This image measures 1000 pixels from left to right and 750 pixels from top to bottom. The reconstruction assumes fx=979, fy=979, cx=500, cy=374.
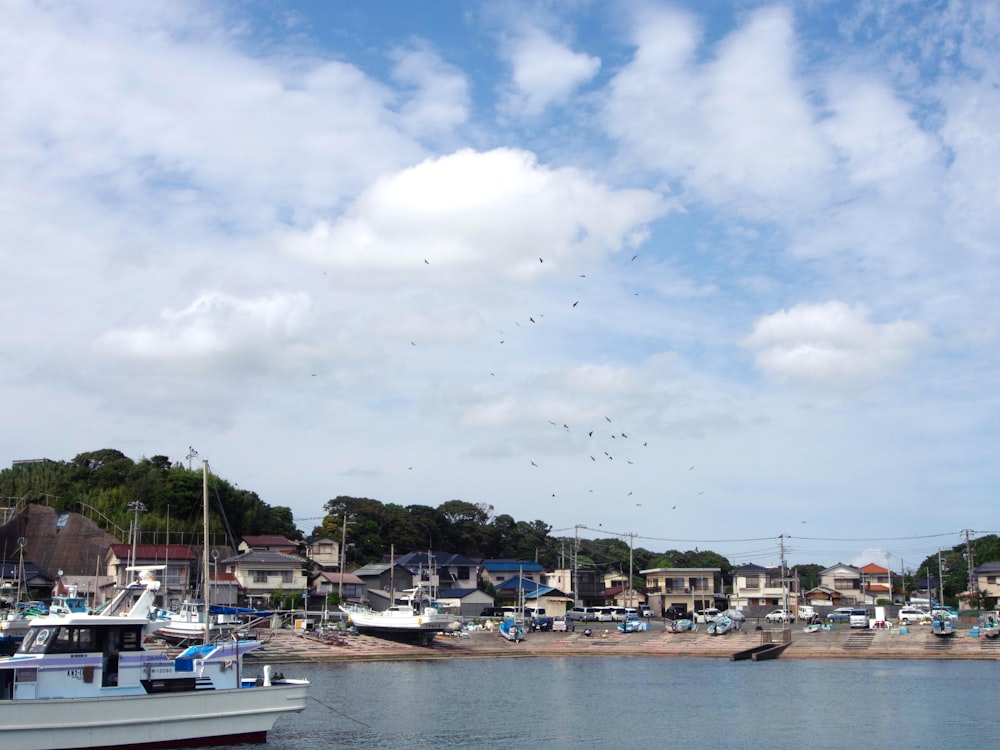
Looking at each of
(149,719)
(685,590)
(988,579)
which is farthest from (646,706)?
(988,579)

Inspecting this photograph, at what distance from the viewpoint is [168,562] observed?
80250 mm

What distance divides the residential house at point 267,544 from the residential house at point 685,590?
3921 cm

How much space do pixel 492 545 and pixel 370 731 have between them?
94.8m

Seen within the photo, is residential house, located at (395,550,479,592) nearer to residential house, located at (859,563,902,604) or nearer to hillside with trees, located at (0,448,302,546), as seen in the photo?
hillside with trees, located at (0,448,302,546)

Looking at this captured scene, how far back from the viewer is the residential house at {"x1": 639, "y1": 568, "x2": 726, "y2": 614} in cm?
10394

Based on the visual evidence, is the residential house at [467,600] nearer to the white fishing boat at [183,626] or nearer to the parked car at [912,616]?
the parked car at [912,616]

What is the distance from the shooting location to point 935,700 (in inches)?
1679

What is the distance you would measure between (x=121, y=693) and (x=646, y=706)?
22248mm

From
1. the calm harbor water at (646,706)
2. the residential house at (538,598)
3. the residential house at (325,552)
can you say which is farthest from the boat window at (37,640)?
the residential house at (325,552)

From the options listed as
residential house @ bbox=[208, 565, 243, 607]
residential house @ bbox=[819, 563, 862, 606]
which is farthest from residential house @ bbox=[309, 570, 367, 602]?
residential house @ bbox=[819, 563, 862, 606]

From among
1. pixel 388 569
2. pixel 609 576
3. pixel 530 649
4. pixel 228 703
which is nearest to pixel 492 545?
pixel 609 576

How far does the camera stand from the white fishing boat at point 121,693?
26109mm

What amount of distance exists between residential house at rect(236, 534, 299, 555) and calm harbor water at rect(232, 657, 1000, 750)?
127 feet

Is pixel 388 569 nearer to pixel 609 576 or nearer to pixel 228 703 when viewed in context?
pixel 609 576
